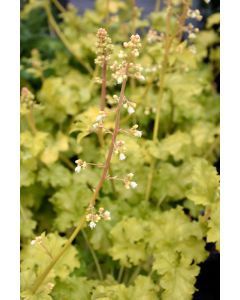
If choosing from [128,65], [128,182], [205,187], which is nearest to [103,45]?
[128,65]

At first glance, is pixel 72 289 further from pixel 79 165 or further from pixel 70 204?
pixel 79 165

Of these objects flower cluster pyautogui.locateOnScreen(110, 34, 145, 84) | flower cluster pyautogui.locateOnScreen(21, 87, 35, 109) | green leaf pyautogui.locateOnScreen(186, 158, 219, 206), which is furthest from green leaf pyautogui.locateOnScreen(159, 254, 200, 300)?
flower cluster pyautogui.locateOnScreen(21, 87, 35, 109)

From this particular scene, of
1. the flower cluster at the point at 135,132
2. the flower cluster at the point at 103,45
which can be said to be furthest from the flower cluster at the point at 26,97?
the flower cluster at the point at 135,132

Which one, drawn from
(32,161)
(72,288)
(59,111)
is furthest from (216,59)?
(72,288)

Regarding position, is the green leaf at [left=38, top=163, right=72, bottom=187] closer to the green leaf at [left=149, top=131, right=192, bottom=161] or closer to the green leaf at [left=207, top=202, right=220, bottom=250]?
the green leaf at [left=149, top=131, right=192, bottom=161]

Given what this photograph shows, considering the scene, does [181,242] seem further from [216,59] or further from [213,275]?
[216,59]

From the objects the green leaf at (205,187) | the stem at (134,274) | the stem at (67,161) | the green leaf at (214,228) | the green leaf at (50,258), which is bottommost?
the green leaf at (50,258)

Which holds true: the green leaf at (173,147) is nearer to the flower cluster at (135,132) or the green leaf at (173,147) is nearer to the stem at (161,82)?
the stem at (161,82)
